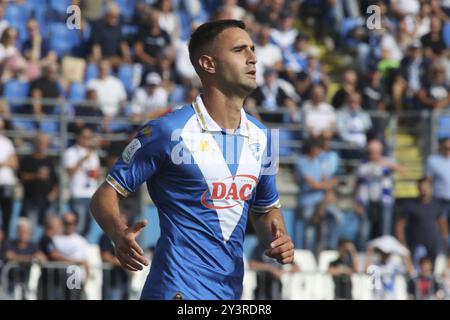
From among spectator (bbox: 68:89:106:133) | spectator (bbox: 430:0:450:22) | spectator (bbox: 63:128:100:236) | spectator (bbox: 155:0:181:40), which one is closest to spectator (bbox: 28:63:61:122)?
spectator (bbox: 68:89:106:133)

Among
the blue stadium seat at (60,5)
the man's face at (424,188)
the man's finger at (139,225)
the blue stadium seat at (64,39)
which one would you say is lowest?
the man's finger at (139,225)

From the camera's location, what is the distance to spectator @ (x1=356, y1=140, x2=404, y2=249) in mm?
14711

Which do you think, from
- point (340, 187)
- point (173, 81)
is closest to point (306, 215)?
point (340, 187)

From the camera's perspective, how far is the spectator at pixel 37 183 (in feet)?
47.2

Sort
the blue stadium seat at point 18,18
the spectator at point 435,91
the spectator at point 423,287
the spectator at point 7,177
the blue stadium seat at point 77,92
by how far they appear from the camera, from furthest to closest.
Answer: the blue stadium seat at point 18,18 → the spectator at point 435,91 → the blue stadium seat at point 77,92 → the spectator at point 7,177 → the spectator at point 423,287

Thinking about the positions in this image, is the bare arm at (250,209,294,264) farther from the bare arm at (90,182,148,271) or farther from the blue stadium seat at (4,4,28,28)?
the blue stadium seat at (4,4,28,28)

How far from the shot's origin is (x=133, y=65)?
1636 cm

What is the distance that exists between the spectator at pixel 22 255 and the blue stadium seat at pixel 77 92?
2.23 metres

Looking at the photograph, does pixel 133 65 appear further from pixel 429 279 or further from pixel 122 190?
pixel 122 190

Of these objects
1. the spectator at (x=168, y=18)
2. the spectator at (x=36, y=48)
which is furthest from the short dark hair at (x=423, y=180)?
the spectator at (x=36, y=48)

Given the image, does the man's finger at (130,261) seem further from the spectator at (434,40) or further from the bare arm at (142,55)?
the spectator at (434,40)

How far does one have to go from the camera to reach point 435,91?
16312mm

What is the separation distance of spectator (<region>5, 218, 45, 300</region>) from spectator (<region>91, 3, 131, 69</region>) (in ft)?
11.1

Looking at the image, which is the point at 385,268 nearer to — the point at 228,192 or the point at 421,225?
the point at 421,225
